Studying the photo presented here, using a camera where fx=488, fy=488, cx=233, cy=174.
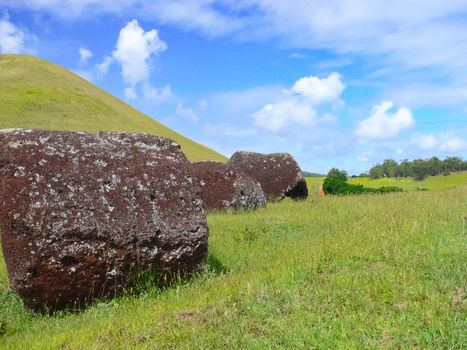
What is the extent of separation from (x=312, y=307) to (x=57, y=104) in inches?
3513

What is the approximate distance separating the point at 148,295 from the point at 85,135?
350 centimetres

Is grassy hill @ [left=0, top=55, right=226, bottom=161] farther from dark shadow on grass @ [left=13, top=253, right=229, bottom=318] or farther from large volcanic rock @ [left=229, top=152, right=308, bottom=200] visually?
dark shadow on grass @ [left=13, top=253, right=229, bottom=318]

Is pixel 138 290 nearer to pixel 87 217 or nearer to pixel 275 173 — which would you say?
pixel 87 217

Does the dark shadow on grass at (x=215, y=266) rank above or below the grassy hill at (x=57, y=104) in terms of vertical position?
below

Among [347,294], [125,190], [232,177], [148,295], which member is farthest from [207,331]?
[232,177]

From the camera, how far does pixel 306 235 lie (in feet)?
43.5

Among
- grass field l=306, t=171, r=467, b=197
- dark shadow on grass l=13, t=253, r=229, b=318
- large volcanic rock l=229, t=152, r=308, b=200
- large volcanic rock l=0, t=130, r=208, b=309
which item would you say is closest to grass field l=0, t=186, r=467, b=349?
dark shadow on grass l=13, t=253, r=229, b=318

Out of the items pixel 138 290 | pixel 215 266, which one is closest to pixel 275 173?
pixel 215 266

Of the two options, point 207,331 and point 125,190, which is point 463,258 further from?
point 125,190

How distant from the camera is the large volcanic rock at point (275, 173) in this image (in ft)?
81.7

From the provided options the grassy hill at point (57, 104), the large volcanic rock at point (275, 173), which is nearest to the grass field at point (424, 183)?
the large volcanic rock at point (275, 173)

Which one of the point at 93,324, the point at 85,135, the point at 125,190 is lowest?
the point at 93,324

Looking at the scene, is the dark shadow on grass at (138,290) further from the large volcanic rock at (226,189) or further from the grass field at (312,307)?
the large volcanic rock at (226,189)

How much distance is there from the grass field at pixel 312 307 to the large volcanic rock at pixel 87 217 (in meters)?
0.51
